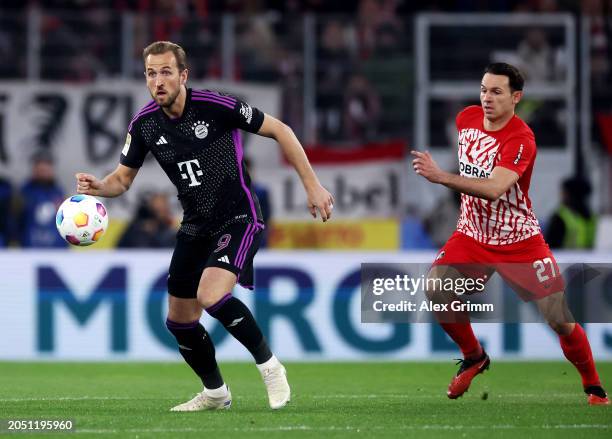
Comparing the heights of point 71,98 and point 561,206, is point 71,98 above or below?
above

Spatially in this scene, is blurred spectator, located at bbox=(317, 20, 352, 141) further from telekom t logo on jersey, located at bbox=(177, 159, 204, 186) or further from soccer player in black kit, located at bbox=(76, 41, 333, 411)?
telekom t logo on jersey, located at bbox=(177, 159, 204, 186)

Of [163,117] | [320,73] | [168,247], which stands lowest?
[168,247]

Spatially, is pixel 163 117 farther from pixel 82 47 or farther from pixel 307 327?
pixel 82 47

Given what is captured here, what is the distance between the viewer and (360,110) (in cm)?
1739

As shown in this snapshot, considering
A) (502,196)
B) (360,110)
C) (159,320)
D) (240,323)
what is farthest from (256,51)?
(240,323)

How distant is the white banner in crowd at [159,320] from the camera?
44.7 ft

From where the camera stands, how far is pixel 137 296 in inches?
542

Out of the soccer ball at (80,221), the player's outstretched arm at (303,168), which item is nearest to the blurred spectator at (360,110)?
the player's outstretched arm at (303,168)

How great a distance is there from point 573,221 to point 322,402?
7062mm

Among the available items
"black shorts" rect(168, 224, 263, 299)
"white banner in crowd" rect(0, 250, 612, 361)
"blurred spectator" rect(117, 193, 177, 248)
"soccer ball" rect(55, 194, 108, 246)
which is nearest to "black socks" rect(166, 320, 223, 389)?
"black shorts" rect(168, 224, 263, 299)

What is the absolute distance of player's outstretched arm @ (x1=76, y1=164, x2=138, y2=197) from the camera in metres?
8.37

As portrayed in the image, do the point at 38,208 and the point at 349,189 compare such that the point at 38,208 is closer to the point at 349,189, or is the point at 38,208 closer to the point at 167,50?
the point at 349,189

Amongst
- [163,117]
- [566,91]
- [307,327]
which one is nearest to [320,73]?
[566,91]

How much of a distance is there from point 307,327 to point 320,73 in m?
4.71
